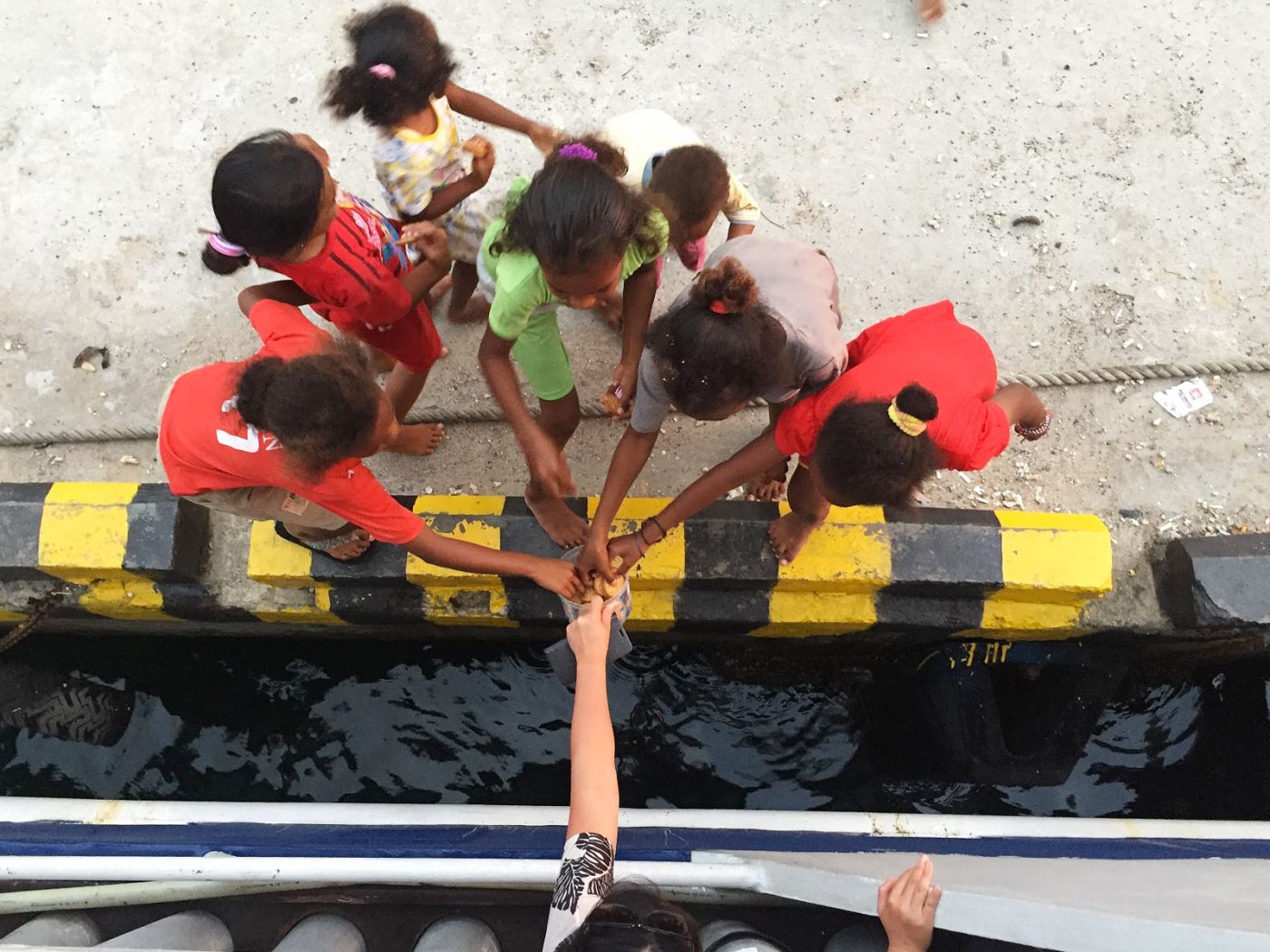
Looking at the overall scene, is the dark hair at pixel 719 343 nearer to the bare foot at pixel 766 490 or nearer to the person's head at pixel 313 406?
the person's head at pixel 313 406

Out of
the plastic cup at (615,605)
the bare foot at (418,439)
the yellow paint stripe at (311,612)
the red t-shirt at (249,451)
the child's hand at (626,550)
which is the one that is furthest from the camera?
the bare foot at (418,439)

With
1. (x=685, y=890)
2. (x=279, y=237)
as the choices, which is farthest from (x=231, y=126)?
(x=685, y=890)

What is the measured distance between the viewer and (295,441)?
1854 mm

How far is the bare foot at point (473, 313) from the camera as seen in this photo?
3195mm

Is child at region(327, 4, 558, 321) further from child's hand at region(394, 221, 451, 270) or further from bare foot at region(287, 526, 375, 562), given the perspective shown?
bare foot at region(287, 526, 375, 562)

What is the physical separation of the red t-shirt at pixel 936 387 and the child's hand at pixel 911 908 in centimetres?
94

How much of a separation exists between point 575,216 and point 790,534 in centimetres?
116

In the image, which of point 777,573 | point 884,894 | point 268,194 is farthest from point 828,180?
point 884,894

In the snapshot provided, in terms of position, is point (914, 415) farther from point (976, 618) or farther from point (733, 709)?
point (733, 709)

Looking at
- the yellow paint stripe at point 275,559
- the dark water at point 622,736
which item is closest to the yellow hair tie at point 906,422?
the dark water at point 622,736

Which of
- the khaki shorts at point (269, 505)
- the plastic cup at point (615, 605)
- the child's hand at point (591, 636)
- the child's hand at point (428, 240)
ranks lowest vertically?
the child's hand at point (591, 636)

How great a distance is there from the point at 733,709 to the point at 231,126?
3233 mm

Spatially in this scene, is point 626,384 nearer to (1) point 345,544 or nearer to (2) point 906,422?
(1) point 345,544

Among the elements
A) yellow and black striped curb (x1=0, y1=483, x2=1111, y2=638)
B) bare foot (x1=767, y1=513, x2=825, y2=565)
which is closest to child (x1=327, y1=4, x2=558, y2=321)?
yellow and black striped curb (x1=0, y1=483, x2=1111, y2=638)
